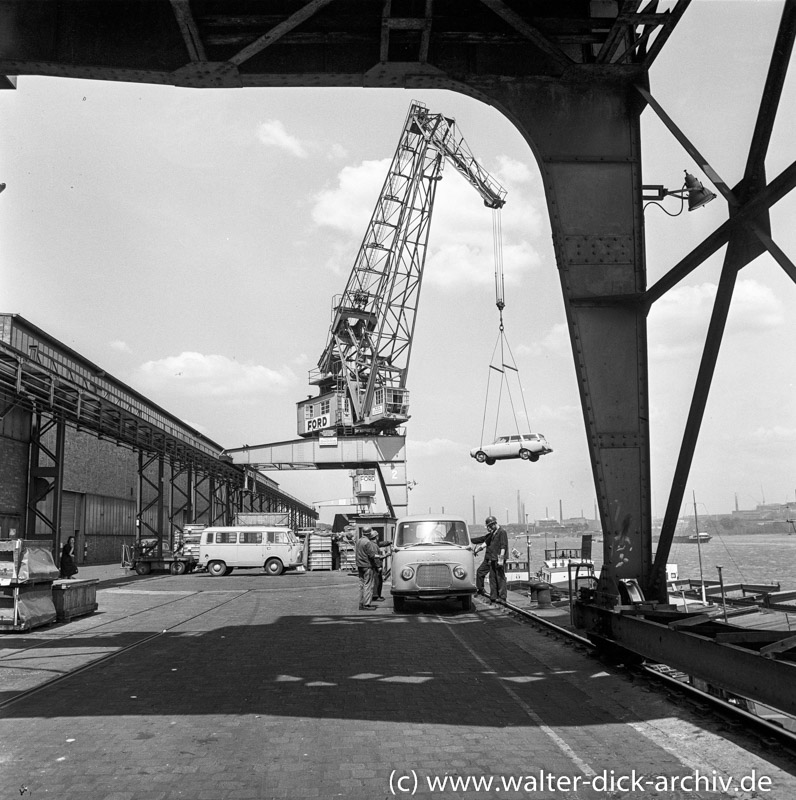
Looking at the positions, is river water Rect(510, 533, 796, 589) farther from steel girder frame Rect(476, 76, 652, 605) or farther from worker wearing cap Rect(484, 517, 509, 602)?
steel girder frame Rect(476, 76, 652, 605)

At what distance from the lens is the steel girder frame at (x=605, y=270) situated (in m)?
7.94

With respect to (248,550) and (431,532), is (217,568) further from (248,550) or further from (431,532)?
(431,532)

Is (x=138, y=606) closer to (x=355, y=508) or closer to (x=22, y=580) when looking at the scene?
(x=22, y=580)

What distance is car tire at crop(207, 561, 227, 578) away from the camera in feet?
98.3

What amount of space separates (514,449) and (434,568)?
47.0 ft

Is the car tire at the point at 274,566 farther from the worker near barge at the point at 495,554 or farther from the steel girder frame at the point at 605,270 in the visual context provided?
the steel girder frame at the point at 605,270

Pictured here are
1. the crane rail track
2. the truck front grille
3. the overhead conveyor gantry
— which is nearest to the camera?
the crane rail track

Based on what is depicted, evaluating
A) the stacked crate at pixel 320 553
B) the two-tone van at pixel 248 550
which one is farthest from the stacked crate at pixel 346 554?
the two-tone van at pixel 248 550

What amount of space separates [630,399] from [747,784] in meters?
4.27

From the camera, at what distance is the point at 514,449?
28.4 metres

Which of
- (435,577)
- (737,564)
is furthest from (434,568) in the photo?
(737,564)

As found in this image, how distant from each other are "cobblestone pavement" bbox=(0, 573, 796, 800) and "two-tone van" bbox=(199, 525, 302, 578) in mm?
19083

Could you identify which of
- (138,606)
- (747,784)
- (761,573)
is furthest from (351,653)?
(761,573)

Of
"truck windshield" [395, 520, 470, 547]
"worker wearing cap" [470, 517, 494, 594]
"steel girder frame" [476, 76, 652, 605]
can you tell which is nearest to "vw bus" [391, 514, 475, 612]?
"truck windshield" [395, 520, 470, 547]
